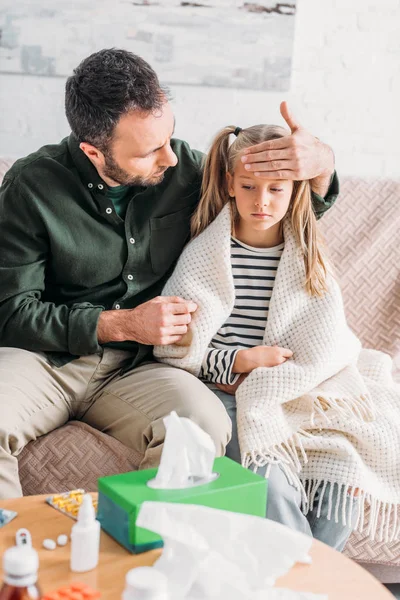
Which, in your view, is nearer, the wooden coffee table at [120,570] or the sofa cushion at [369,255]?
the wooden coffee table at [120,570]

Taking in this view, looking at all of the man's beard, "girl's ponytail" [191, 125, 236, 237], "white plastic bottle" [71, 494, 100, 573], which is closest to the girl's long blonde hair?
"girl's ponytail" [191, 125, 236, 237]

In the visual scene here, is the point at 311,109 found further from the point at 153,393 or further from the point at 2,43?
the point at 153,393

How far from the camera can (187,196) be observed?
1.96 metres

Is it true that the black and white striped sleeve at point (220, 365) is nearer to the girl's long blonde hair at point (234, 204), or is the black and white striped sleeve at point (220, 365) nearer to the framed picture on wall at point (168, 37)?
the girl's long blonde hair at point (234, 204)

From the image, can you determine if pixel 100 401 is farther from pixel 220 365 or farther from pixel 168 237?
pixel 168 237

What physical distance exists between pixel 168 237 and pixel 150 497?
930mm

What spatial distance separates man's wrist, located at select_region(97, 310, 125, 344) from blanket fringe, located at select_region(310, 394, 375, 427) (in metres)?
0.48

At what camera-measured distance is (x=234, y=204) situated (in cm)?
193

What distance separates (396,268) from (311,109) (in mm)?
841

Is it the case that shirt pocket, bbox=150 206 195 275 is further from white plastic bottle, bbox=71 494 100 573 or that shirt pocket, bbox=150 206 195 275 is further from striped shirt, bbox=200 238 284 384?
white plastic bottle, bbox=71 494 100 573

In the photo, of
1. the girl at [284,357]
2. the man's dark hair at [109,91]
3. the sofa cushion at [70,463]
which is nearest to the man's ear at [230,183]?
the girl at [284,357]

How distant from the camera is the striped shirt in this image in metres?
1.89

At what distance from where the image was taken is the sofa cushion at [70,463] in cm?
165

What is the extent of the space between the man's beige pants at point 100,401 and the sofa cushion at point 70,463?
0.03 m
